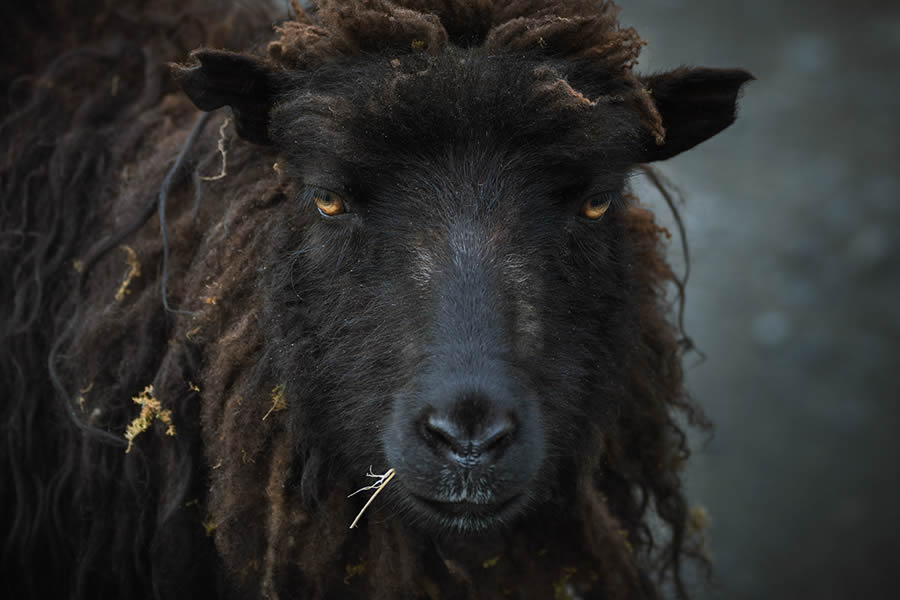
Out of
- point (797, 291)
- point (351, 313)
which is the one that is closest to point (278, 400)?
point (351, 313)

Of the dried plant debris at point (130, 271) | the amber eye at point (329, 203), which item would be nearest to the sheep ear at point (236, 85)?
the amber eye at point (329, 203)

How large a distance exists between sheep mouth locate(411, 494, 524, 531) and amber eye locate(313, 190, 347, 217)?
1012 millimetres

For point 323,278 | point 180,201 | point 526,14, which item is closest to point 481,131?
point 526,14

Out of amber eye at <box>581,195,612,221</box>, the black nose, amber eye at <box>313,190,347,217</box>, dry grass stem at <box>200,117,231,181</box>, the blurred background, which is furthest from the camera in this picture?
the blurred background

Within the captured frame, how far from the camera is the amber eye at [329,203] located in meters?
3.08

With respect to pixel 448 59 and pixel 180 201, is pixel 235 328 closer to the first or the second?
pixel 180 201

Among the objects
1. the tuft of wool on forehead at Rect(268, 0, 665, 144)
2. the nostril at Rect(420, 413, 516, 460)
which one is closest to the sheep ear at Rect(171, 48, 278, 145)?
the tuft of wool on forehead at Rect(268, 0, 665, 144)

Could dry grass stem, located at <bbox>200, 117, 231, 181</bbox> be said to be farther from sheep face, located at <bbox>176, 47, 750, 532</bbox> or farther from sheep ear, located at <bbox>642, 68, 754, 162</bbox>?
sheep ear, located at <bbox>642, 68, 754, 162</bbox>

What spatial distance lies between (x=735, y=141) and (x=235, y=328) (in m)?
7.56

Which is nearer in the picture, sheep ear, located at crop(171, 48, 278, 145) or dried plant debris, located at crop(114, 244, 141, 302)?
sheep ear, located at crop(171, 48, 278, 145)

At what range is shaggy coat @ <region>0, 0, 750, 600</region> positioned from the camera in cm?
291

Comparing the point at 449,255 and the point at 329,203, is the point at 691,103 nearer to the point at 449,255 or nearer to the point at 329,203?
the point at 449,255

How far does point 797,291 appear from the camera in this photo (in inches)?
332

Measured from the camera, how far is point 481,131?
9.69 feet
